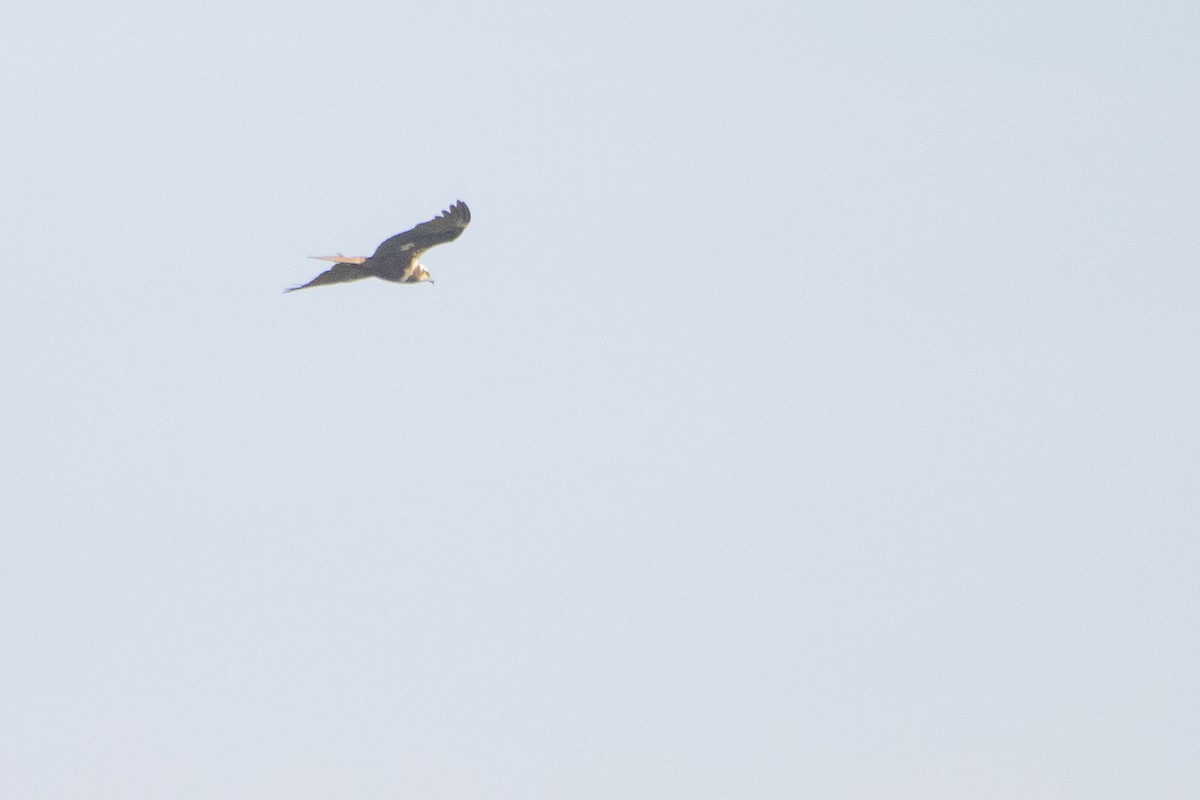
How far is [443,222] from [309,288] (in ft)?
7.84

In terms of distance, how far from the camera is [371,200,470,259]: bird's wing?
86.1 ft

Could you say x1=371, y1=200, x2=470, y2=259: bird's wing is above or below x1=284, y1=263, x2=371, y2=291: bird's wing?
above

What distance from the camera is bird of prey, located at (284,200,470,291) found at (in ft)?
86.0

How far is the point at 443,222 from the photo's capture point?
2627 cm

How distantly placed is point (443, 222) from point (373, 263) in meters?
1.33

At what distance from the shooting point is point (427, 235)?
2653 centimetres

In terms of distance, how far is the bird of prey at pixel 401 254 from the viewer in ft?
86.0

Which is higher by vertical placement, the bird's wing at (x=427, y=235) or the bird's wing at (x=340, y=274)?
the bird's wing at (x=427, y=235)

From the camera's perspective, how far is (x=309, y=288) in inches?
1022

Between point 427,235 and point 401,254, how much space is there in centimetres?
60

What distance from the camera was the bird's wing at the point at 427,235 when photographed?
86.1 feet

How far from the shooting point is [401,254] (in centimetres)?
2680

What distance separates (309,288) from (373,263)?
115cm
